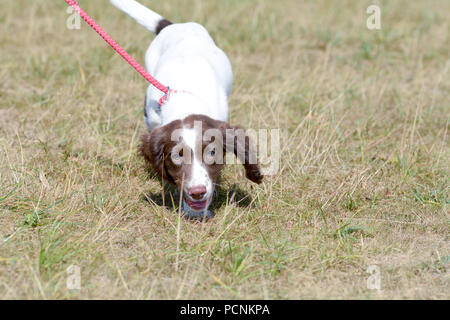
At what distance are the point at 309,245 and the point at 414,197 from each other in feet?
3.20

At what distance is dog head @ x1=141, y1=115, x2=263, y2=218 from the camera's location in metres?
3.16

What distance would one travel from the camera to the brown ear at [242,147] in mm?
3371

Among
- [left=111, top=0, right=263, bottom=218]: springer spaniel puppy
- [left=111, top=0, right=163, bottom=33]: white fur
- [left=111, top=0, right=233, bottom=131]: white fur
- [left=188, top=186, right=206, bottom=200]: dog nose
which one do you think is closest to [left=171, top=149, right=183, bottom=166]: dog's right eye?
[left=111, top=0, right=263, bottom=218]: springer spaniel puppy

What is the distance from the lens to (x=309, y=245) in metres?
3.20

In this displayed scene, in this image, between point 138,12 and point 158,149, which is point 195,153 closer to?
point 158,149

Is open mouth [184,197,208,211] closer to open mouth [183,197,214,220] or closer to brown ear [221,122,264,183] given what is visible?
open mouth [183,197,214,220]

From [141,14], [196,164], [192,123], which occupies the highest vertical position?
[141,14]

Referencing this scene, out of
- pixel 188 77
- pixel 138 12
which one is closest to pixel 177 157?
pixel 188 77

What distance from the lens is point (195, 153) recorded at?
3164 mm

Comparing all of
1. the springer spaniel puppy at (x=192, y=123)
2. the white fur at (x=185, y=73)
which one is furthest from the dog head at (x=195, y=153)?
the white fur at (x=185, y=73)

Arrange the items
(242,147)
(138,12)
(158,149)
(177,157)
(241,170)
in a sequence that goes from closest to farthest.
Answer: (177,157) < (158,149) < (242,147) < (241,170) < (138,12)

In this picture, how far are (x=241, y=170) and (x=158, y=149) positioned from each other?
90 cm

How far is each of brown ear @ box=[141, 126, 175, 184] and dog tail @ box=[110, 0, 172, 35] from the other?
4.36ft
